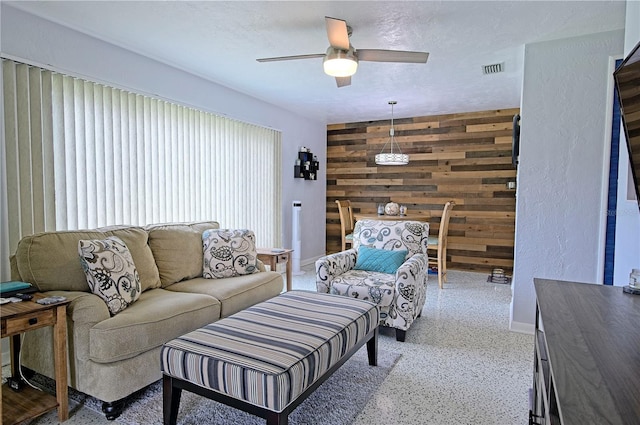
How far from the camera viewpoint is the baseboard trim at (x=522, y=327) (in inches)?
127

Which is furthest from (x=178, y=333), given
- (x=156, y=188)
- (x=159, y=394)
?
(x=156, y=188)

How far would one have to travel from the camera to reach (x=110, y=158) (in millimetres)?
3074

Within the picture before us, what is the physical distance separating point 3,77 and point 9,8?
0.45 meters

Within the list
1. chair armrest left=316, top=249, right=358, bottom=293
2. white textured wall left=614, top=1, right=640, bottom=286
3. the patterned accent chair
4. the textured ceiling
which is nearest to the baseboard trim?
the patterned accent chair

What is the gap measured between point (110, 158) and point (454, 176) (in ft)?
14.9

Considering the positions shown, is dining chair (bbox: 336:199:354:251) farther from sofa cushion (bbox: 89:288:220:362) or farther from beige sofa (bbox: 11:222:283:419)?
sofa cushion (bbox: 89:288:220:362)

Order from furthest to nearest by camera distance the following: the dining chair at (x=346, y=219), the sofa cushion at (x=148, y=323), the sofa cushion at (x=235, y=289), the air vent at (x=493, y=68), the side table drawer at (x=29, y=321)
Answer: the dining chair at (x=346, y=219) → the air vent at (x=493, y=68) → the sofa cushion at (x=235, y=289) → the sofa cushion at (x=148, y=323) → the side table drawer at (x=29, y=321)

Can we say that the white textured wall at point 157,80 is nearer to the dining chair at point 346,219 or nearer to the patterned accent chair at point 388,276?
the dining chair at point 346,219

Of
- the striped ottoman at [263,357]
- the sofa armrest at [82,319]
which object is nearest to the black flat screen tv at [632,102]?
the striped ottoman at [263,357]

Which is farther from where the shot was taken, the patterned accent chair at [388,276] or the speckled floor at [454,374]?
the patterned accent chair at [388,276]

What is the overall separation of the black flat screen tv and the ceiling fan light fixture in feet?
4.84

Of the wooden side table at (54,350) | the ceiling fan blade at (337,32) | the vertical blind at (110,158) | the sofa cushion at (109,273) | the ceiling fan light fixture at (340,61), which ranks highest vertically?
the ceiling fan blade at (337,32)

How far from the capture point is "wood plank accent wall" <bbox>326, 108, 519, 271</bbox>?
544 centimetres

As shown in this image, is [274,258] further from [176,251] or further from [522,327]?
[522,327]
